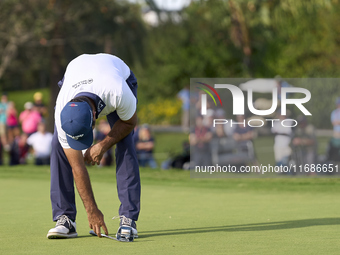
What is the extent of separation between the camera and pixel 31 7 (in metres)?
20.2

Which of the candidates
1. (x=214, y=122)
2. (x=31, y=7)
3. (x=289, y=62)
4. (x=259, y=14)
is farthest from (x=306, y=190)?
(x=289, y=62)

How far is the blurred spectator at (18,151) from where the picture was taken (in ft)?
46.4

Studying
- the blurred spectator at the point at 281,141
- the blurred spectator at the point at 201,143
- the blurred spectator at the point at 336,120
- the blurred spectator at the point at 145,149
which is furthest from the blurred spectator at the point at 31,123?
the blurred spectator at the point at 336,120

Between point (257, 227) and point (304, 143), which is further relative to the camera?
point (304, 143)

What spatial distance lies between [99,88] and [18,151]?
10.2 metres

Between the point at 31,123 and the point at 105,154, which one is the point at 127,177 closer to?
the point at 105,154

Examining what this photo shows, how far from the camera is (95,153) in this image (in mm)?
4758

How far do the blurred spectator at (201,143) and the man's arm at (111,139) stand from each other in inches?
239

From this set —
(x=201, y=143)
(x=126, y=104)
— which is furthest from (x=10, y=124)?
(x=126, y=104)

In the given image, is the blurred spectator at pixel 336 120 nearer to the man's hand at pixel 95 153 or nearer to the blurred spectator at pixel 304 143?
A: the blurred spectator at pixel 304 143

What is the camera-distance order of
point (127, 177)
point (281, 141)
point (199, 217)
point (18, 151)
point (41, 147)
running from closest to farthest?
point (127, 177)
point (199, 217)
point (281, 141)
point (41, 147)
point (18, 151)

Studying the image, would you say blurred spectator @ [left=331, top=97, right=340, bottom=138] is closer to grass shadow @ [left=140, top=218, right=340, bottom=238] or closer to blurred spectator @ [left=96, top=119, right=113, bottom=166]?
grass shadow @ [left=140, top=218, right=340, bottom=238]

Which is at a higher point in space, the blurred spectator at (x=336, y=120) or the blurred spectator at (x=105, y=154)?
the blurred spectator at (x=336, y=120)

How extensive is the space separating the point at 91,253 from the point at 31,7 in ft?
55.6
